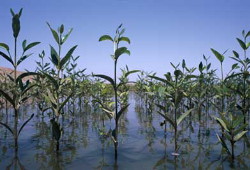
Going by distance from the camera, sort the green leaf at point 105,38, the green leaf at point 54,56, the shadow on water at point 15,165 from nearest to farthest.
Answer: the shadow on water at point 15,165, the green leaf at point 105,38, the green leaf at point 54,56

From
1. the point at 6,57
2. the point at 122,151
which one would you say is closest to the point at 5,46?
the point at 6,57

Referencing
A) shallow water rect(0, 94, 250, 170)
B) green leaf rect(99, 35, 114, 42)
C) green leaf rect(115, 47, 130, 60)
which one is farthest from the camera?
green leaf rect(99, 35, 114, 42)

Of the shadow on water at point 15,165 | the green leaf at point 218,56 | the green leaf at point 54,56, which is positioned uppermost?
the green leaf at point 218,56

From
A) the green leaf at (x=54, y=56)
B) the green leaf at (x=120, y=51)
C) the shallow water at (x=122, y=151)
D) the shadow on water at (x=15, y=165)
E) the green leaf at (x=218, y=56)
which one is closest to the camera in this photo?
the shadow on water at (x=15, y=165)

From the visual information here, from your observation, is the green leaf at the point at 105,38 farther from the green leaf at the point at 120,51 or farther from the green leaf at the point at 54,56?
the green leaf at the point at 54,56

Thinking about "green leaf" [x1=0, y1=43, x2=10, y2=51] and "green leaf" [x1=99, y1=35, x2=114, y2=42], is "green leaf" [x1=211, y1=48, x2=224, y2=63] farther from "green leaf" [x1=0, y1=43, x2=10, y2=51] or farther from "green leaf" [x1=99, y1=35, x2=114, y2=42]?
"green leaf" [x1=0, y1=43, x2=10, y2=51]

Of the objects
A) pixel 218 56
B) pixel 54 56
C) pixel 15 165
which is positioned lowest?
pixel 15 165

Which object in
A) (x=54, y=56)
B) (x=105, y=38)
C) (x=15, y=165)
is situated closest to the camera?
(x=15, y=165)

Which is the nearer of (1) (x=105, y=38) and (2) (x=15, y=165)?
(2) (x=15, y=165)

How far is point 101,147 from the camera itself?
4230 millimetres

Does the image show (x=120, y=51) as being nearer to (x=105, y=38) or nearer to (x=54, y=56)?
(x=105, y=38)

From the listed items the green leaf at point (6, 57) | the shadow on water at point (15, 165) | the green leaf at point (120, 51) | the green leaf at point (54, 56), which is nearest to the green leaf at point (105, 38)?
the green leaf at point (120, 51)

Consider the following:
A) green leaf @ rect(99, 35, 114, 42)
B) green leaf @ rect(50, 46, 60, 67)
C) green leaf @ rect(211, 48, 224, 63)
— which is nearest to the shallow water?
green leaf @ rect(50, 46, 60, 67)

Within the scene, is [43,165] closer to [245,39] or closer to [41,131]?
[41,131]
